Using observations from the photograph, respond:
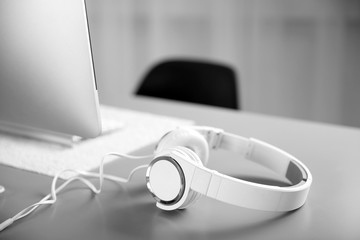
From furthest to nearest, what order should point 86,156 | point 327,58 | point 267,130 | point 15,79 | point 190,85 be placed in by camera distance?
point 327,58 < point 190,85 < point 267,130 < point 86,156 < point 15,79

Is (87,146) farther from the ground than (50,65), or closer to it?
closer to it

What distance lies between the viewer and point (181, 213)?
0.68 meters

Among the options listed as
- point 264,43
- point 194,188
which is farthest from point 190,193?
point 264,43

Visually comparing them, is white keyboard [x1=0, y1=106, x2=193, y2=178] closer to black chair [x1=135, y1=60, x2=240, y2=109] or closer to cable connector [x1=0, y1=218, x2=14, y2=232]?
cable connector [x1=0, y1=218, x2=14, y2=232]

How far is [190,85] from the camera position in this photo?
1.79 meters

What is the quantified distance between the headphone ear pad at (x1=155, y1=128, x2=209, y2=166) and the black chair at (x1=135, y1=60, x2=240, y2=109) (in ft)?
3.19

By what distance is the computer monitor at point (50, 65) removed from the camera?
2.22 ft

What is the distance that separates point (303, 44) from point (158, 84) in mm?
1037

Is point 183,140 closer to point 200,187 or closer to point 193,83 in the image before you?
point 200,187

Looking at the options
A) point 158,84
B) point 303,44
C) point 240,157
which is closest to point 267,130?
point 240,157

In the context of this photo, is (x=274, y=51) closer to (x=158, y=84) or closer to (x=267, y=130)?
(x=158, y=84)

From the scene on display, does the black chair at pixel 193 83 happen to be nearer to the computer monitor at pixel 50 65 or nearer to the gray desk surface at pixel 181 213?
the gray desk surface at pixel 181 213

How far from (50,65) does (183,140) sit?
9.6 inches

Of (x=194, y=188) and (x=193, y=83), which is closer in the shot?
(x=194, y=188)
